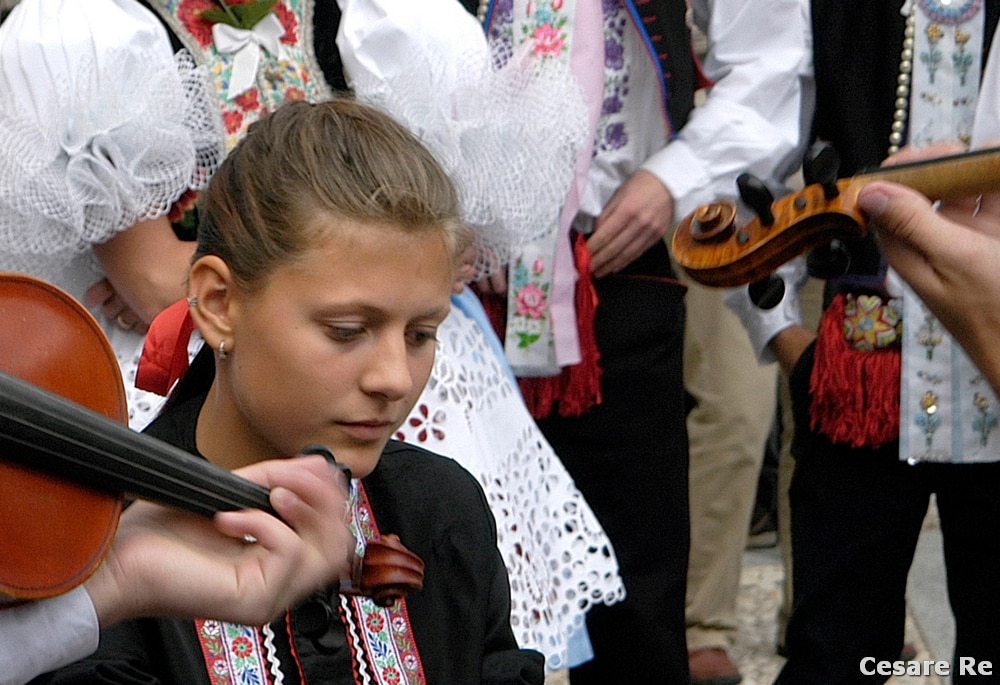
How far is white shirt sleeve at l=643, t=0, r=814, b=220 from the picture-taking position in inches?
98.2

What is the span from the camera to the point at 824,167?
176cm

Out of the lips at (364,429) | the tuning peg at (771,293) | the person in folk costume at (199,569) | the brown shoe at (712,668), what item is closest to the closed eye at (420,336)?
the lips at (364,429)

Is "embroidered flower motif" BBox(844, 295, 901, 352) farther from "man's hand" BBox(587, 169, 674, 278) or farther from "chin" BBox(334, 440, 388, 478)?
"chin" BBox(334, 440, 388, 478)

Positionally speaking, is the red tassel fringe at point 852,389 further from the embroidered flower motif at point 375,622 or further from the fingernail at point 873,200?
the embroidered flower motif at point 375,622

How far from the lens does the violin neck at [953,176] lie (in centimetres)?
180

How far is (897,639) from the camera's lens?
2.43m

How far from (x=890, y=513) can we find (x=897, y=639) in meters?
0.25

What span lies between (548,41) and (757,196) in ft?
2.52

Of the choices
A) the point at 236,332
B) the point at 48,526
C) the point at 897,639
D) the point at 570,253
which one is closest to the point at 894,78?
the point at 570,253

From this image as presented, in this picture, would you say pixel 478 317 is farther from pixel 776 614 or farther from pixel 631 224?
pixel 776 614

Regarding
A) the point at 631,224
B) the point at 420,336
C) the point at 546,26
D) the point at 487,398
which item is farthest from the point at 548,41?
the point at 420,336

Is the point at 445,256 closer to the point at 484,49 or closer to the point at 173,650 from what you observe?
the point at 173,650

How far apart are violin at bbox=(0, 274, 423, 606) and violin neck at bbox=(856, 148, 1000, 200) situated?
3.33ft

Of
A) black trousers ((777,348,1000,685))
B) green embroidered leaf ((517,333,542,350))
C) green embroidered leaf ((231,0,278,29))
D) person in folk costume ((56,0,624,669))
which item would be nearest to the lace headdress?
Result: person in folk costume ((56,0,624,669))
